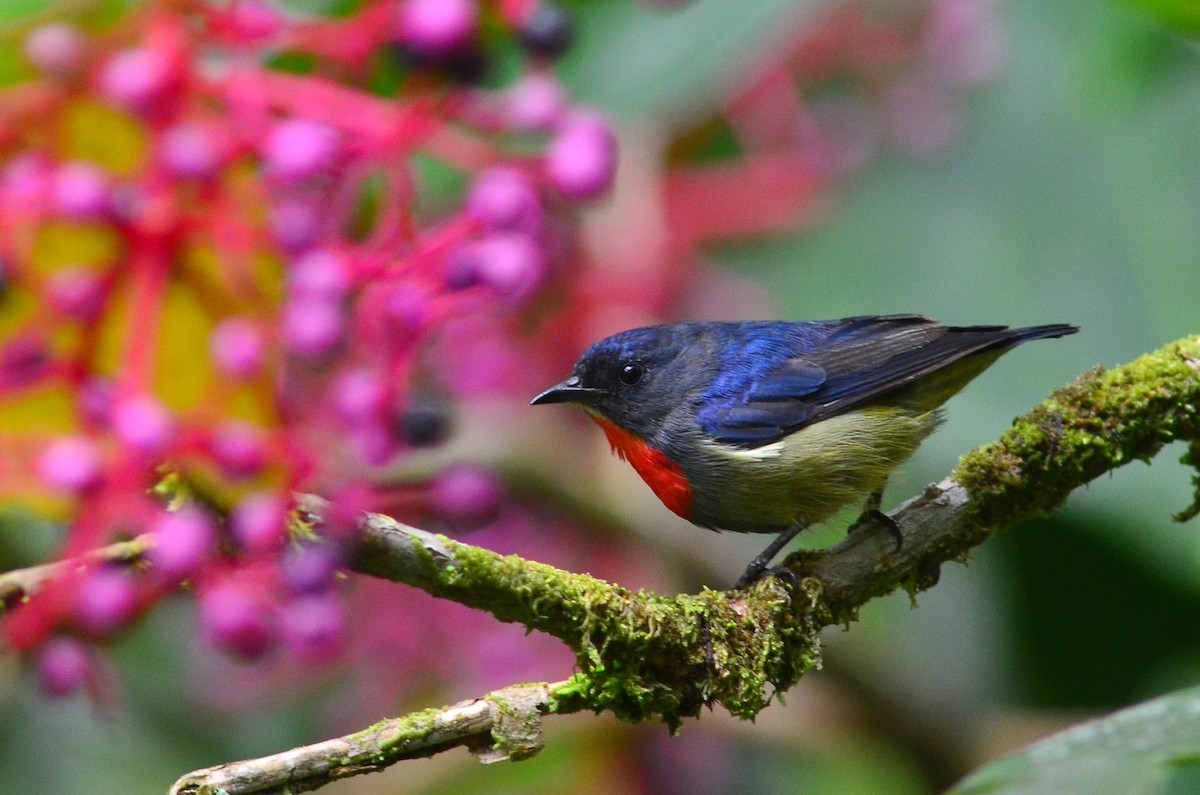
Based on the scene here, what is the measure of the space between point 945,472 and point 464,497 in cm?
197

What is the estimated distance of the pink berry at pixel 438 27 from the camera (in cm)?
222

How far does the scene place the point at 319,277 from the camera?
2096mm

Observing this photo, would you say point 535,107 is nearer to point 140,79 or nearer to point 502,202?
point 502,202

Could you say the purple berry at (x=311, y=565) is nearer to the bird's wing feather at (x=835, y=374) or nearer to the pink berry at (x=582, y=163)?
the pink berry at (x=582, y=163)

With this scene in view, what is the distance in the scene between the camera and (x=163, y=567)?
1895 millimetres

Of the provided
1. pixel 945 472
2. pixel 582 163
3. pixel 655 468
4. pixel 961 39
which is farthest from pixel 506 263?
pixel 961 39

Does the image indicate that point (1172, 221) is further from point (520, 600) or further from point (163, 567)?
point (163, 567)

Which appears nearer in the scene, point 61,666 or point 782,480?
point 61,666

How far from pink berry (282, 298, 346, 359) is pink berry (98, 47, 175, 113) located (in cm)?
43

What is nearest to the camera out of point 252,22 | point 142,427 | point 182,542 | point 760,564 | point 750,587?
point 182,542

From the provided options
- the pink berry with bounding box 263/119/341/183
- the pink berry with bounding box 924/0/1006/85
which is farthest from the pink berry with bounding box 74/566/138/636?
the pink berry with bounding box 924/0/1006/85

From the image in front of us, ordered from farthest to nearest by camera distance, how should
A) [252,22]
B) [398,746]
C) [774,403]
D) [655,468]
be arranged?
[774,403] < [655,468] < [252,22] < [398,746]

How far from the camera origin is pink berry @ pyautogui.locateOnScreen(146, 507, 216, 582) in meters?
1.86

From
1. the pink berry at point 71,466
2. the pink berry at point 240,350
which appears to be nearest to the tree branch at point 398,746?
the pink berry at point 71,466
